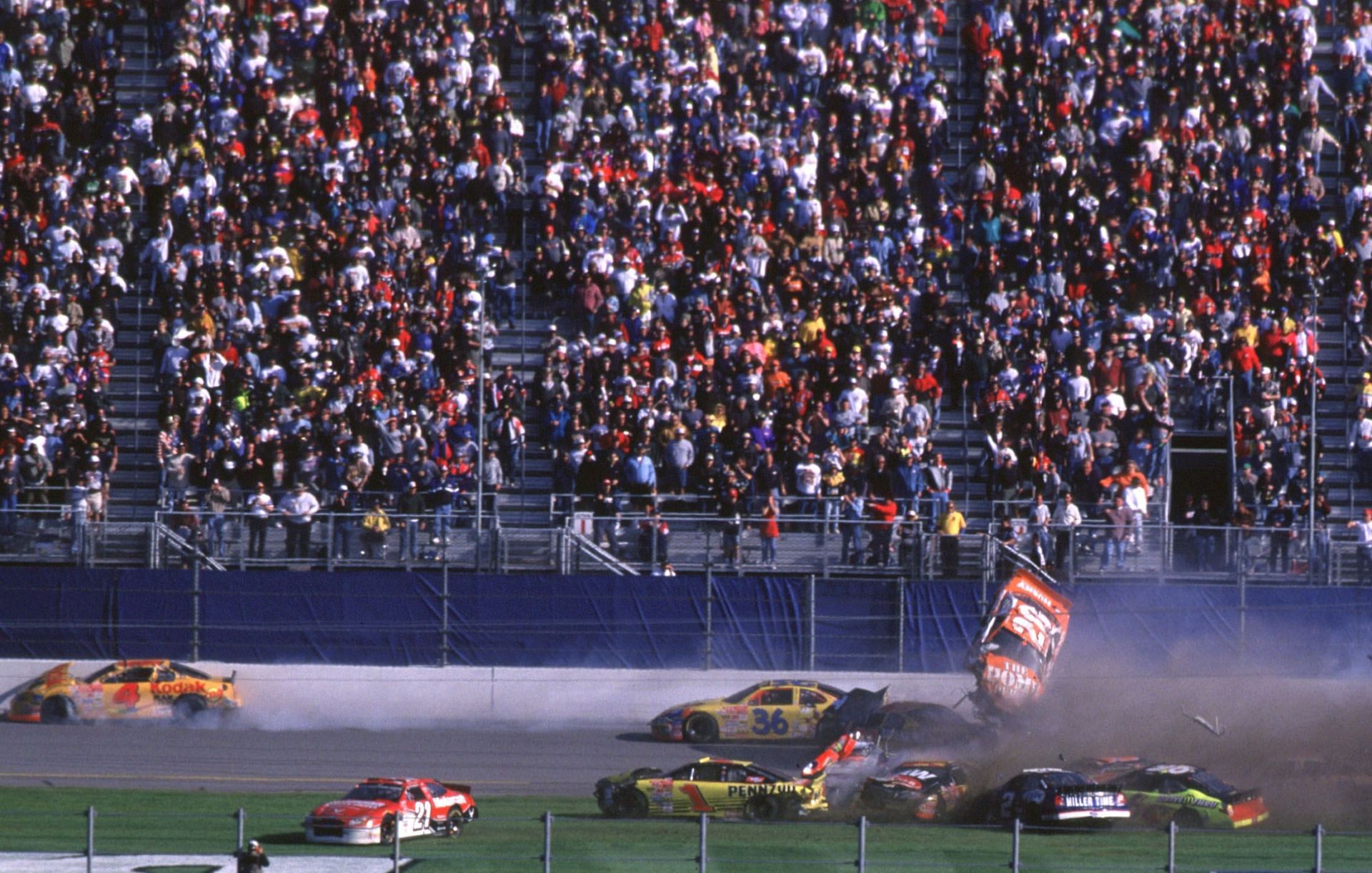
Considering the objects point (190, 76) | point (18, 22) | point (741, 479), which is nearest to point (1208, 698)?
point (741, 479)

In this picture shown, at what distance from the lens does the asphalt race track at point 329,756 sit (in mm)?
24625

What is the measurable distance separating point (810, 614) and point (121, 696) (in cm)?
899

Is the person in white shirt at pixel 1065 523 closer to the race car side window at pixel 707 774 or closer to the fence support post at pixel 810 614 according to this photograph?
the fence support post at pixel 810 614

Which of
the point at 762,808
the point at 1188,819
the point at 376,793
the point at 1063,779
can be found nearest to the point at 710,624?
the point at 762,808

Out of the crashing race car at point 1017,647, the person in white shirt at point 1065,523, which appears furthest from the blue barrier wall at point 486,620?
the crashing race car at point 1017,647

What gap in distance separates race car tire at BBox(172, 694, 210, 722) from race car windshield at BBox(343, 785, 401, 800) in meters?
6.68

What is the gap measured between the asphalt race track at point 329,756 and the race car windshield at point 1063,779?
5114 millimetres

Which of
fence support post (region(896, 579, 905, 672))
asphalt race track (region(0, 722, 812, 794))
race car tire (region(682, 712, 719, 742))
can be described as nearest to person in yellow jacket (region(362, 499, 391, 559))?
asphalt race track (region(0, 722, 812, 794))

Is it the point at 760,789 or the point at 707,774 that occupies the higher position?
the point at 707,774

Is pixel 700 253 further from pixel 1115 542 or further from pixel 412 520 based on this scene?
pixel 1115 542

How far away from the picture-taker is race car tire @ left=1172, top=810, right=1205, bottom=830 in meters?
22.0

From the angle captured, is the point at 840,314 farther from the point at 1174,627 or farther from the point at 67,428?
the point at 67,428

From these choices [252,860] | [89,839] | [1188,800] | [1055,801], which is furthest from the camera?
[1188,800]

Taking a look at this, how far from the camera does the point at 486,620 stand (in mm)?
28688
